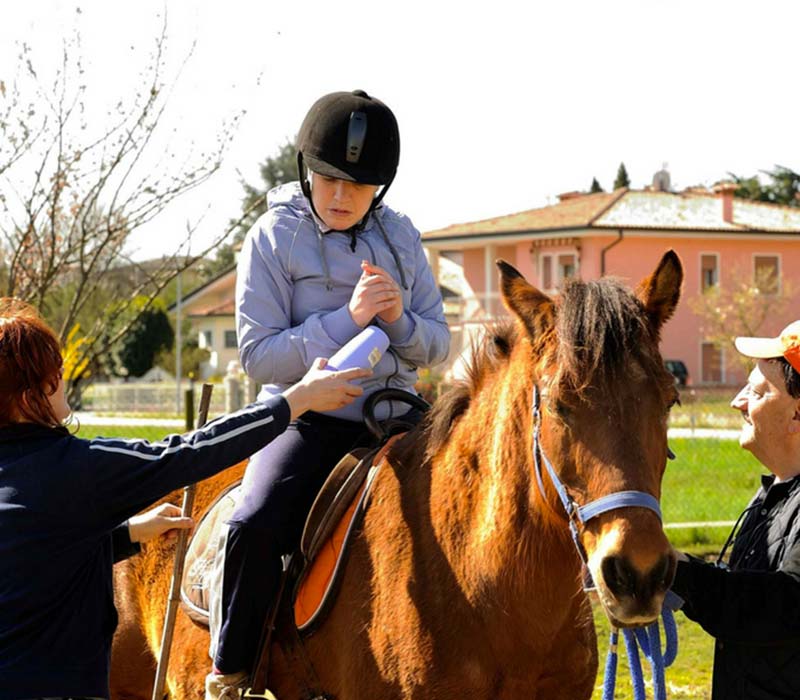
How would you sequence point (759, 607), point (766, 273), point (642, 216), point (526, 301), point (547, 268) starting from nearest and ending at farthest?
point (759, 607) < point (526, 301) < point (766, 273) < point (547, 268) < point (642, 216)

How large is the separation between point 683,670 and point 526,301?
519cm

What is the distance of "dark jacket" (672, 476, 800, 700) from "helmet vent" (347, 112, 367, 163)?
1792 millimetres

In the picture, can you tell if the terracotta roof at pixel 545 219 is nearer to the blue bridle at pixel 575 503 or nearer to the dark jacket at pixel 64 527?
the blue bridle at pixel 575 503

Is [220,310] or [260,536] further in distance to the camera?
[220,310]

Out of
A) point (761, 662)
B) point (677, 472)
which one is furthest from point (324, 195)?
point (677, 472)

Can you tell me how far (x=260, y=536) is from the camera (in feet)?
11.8

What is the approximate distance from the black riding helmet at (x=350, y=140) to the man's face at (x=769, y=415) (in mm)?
1508

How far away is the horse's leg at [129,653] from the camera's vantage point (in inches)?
191

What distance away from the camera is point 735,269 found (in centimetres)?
4103

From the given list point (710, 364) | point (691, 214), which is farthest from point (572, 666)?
point (691, 214)

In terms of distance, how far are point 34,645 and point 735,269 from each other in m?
40.8

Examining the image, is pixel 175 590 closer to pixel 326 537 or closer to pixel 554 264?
pixel 326 537

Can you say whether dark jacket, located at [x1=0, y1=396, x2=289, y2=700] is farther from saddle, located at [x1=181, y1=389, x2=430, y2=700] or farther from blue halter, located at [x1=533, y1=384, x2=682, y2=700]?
blue halter, located at [x1=533, y1=384, x2=682, y2=700]

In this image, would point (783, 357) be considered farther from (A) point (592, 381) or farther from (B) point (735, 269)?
(B) point (735, 269)
